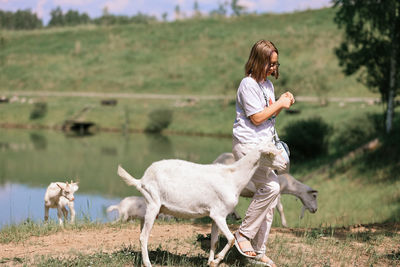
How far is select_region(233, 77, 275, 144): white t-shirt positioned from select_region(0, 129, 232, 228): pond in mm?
7144

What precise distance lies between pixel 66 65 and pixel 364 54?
55626 mm

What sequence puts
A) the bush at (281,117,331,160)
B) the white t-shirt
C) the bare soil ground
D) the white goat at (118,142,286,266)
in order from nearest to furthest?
the white goat at (118,142,286,266), the white t-shirt, the bare soil ground, the bush at (281,117,331,160)

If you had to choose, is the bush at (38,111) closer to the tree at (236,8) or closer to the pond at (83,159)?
the pond at (83,159)

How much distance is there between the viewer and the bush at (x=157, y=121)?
157 feet

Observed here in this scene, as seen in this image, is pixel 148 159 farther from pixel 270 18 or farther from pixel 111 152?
pixel 270 18

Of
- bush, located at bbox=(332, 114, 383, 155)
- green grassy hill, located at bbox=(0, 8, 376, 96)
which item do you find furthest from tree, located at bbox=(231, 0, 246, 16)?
bush, located at bbox=(332, 114, 383, 155)

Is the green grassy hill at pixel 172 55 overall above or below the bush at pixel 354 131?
above

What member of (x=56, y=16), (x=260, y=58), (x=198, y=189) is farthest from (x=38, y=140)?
(x=56, y=16)

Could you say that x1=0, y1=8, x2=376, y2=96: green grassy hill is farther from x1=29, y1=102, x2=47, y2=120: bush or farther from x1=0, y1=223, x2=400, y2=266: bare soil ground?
x1=0, y1=223, x2=400, y2=266: bare soil ground

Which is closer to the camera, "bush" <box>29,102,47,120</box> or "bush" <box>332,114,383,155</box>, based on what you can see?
"bush" <box>332,114,383,155</box>

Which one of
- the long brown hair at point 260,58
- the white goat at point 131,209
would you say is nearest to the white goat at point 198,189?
the long brown hair at point 260,58

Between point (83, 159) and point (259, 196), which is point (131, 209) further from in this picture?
point (83, 159)

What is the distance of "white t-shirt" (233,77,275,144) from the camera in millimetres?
5988

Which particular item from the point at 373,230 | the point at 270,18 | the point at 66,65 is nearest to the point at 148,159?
the point at 373,230
